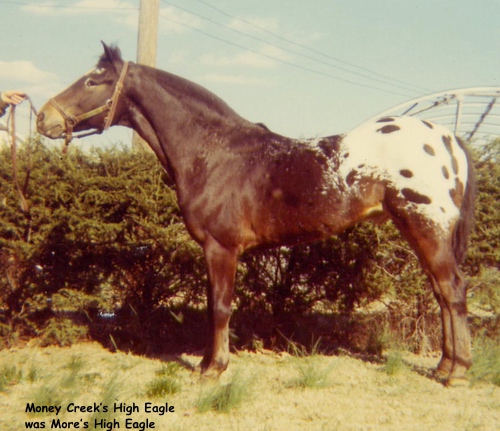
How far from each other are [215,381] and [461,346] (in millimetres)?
2113

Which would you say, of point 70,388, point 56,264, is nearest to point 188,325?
point 56,264

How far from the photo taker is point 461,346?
4.38 meters

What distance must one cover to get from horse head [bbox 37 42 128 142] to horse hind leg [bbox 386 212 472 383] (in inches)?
111

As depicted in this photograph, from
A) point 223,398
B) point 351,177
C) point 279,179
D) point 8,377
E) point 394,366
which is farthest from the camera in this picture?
point 394,366

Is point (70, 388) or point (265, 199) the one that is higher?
point (265, 199)

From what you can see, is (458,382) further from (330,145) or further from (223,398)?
(330,145)

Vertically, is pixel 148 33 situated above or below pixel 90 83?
above

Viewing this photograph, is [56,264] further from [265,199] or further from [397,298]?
[397,298]

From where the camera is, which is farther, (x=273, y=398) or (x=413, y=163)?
(x=413, y=163)

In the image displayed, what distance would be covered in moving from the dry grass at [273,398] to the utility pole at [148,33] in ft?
17.8

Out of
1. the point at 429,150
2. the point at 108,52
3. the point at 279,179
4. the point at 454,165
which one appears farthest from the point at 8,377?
the point at 454,165

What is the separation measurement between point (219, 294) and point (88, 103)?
215 cm

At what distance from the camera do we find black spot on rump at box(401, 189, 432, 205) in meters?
4.36

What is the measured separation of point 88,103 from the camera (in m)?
4.82
